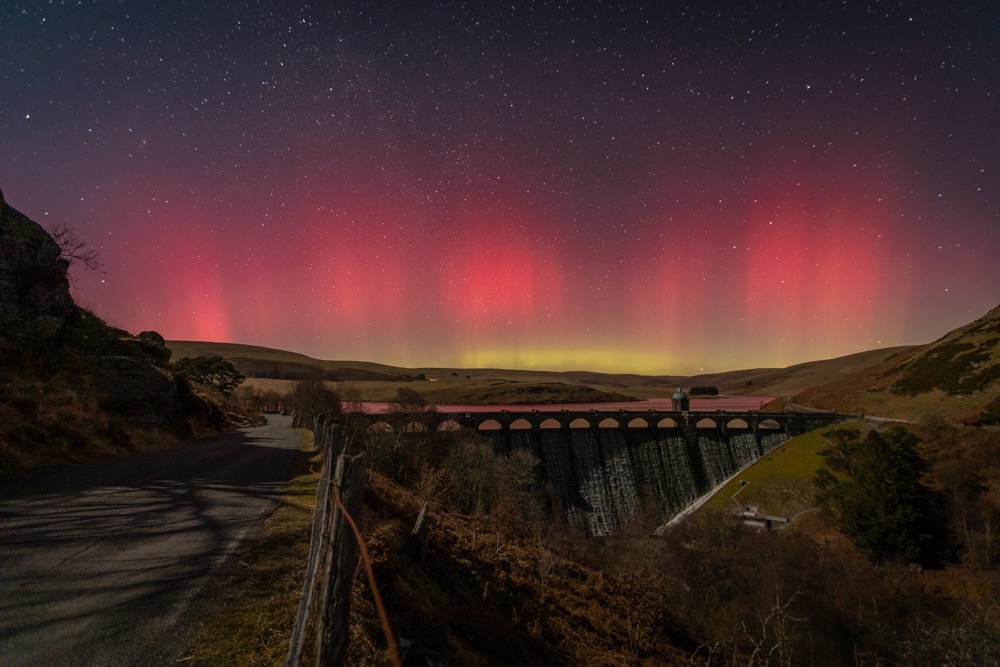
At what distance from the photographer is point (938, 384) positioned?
72.6 meters

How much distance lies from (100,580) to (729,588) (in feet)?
120

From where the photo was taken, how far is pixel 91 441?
16.9 metres

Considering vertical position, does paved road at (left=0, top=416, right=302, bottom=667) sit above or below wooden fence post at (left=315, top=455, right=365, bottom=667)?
below

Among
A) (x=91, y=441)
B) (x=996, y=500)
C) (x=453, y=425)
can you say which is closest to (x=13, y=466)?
(x=91, y=441)

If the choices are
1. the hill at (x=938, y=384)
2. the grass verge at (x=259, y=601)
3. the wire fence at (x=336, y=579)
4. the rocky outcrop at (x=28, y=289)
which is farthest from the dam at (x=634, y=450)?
the wire fence at (x=336, y=579)

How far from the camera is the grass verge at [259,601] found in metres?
5.08

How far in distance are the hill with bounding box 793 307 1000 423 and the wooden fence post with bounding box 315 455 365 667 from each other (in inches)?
3232

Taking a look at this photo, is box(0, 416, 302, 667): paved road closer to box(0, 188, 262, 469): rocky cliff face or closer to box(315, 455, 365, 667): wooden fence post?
box(315, 455, 365, 667): wooden fence post

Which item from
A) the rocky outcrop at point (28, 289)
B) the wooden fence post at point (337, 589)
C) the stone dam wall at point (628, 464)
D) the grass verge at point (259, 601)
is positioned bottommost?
the stone dam wall at point (628, 464)

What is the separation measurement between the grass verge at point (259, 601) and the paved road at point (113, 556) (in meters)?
0.28

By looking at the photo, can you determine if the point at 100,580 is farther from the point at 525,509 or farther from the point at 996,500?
the point at 996,500

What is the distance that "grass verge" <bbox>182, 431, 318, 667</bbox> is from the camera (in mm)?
5078

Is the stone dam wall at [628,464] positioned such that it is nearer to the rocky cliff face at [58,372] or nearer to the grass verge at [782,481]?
the grass verge at [782,481]

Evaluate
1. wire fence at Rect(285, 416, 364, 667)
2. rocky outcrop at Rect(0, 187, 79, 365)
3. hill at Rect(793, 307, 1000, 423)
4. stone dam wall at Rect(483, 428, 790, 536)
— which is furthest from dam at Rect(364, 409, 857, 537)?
wire fence at Rect(285, 416, 364, 667)
